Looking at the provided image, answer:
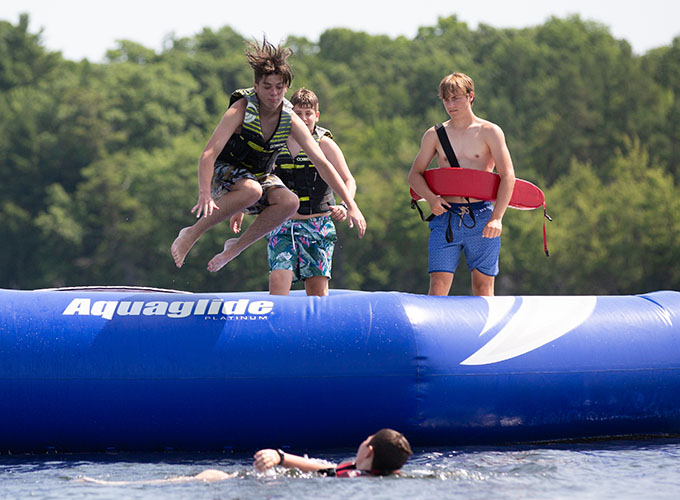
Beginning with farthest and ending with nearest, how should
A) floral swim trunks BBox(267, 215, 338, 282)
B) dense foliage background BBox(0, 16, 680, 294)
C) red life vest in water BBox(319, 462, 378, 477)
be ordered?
dense foliage background BBox(0, 16, 680, 294), floral swim trunks BBox(267, 215, 338, 282), red life vest in water BBox(319, 462, 378, 477)

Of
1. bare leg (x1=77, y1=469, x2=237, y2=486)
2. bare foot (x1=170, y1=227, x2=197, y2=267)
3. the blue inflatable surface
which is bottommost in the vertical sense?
bare leg (x1=77, y1=469, x2=237, y2=486)

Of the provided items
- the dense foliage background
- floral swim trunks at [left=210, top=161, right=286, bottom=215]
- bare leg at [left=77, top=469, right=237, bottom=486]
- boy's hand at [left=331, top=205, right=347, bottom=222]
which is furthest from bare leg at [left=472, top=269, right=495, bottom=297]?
the dense foliage background

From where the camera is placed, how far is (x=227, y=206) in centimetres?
638

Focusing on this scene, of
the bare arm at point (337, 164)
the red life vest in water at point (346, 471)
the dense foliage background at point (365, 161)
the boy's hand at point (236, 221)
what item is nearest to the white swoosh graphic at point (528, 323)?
the red life vest in water at point (346, 471)

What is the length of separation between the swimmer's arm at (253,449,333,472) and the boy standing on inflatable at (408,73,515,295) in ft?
5.88

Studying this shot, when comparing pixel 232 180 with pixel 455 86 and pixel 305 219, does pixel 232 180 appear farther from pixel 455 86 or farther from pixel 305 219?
pixel 455 86

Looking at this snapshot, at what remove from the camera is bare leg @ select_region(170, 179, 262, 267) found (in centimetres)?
636

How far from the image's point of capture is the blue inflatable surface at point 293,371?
6156mm

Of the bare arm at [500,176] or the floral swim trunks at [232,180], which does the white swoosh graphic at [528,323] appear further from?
the floral swim trunks at [232,180]

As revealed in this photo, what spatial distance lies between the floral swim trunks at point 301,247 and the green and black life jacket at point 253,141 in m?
0.81

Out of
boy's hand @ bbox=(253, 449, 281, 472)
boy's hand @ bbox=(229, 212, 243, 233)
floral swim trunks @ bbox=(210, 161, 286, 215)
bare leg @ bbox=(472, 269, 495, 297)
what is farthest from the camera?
bare leg @ bbox=(472, 269, 495, 297)

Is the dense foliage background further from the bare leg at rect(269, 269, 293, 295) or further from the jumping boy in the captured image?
the jumping boy

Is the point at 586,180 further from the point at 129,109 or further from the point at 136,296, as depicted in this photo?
the point at 136,296

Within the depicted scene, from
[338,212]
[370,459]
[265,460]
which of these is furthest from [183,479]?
[338,212]
